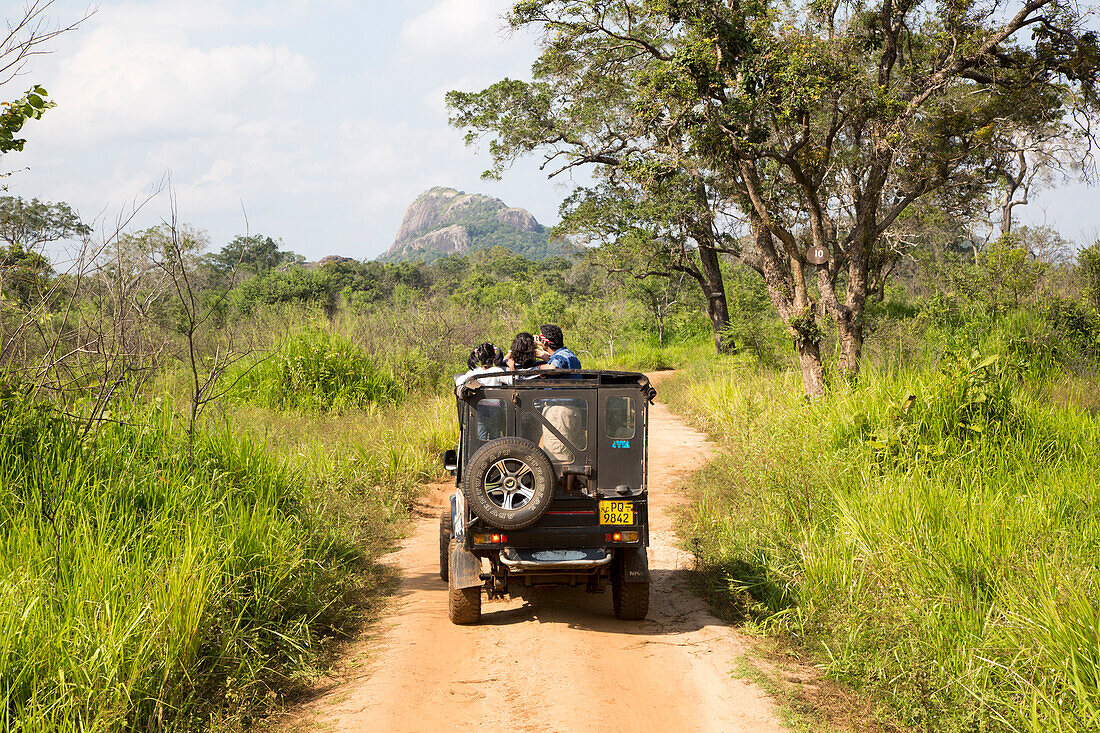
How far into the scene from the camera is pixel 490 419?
5.46 meters

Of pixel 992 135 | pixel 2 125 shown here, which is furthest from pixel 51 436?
pixel 992 135

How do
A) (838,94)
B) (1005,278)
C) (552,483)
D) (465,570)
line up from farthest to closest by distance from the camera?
(1005,278) < (838,94) < (465,570) < (552,483)

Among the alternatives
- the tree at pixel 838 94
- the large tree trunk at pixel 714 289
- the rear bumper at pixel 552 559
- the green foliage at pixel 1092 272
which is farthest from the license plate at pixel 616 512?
the large tree trunk at pixel 714 289

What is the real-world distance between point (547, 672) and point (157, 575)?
2.21 meters

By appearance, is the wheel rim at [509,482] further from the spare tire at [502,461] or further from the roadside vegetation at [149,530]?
the roadside vegetation at [149,530]

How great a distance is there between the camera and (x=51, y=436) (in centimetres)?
492

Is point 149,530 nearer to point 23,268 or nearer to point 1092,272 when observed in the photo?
point 23,268

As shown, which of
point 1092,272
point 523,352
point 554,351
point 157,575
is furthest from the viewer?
point 1092,272

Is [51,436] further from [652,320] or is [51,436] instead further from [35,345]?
[652,320]

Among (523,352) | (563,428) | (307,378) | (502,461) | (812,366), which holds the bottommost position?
(502,461)

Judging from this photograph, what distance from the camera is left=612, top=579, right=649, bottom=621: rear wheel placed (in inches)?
218

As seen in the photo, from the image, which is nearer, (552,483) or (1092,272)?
(552,483)

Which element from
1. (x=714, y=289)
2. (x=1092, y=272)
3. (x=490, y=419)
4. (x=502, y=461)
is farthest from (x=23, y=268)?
(x=714, y=289)

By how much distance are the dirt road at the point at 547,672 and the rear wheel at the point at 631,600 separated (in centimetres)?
7
